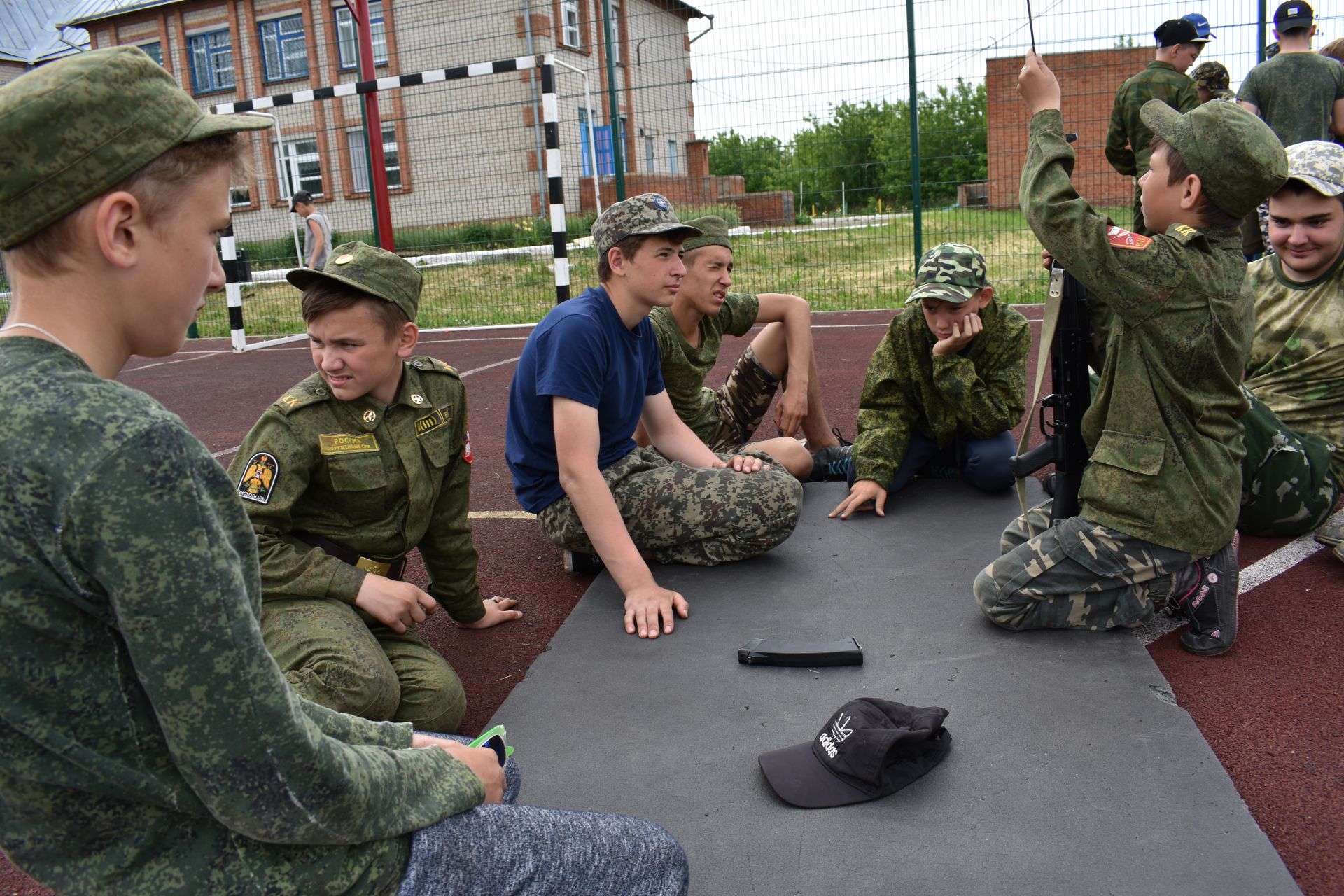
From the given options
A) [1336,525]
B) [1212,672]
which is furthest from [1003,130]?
[1212,672]

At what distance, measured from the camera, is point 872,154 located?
10.2 m

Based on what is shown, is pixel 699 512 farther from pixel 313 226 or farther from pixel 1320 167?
pixel 313 226

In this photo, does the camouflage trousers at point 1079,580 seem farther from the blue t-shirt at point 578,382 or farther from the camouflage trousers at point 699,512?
the blue t-shirt at point 578,382

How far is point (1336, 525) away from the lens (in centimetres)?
338

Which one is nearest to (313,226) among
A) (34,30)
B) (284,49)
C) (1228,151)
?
(1228,151)

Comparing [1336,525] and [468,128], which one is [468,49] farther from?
[1336,525]

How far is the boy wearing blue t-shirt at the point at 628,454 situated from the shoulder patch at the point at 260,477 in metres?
0.81

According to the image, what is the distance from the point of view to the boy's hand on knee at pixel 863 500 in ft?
12.4

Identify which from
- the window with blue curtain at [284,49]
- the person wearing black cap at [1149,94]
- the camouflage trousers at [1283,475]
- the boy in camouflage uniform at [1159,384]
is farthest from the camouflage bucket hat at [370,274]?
the window with blue curtain at [284,49]

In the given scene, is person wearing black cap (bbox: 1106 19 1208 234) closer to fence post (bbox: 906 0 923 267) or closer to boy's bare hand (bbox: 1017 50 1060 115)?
fence post (bbox: 906 0 923 267)

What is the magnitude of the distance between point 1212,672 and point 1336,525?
1.15 m

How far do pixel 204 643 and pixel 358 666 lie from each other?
1.37 meters

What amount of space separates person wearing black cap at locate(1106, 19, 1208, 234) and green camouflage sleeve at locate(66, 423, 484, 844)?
6836mm

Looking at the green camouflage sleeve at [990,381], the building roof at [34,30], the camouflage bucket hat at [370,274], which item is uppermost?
the building roof at [34,30]
